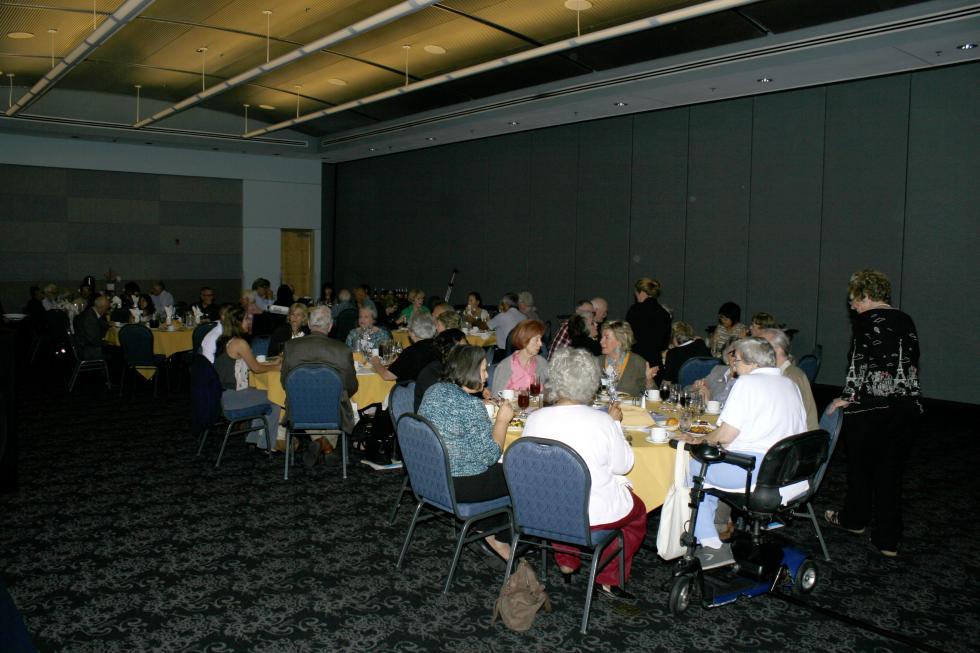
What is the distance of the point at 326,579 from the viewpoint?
4.32m

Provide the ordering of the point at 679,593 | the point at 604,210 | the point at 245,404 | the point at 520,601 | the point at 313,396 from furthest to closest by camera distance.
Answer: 1. the point at 604,210
2. the point at 245,404
3. the point at 313,396
4. the point at 679,593
5. the point at 520,601

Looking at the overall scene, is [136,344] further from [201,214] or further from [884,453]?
[201,214]

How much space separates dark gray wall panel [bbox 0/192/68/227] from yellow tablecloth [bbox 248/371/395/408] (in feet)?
41.1

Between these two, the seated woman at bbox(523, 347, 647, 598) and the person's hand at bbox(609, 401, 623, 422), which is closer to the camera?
the seated woman at bbox(523, 347, 647, 598)

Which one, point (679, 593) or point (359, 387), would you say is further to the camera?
point (359, 387)

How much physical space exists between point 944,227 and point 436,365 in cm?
735

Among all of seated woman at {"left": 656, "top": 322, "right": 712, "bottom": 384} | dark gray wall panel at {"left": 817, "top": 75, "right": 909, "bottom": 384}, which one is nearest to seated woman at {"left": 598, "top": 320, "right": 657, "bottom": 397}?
seated woman at {"left": 656, "top": 322, "right": 712, "bottom": 384}

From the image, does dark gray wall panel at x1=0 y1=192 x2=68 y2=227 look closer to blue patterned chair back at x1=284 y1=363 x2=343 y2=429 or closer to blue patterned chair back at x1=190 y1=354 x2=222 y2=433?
blue patterned chair back at x1=190 y1=354 x2=222 y2=433

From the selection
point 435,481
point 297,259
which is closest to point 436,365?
point 435,481

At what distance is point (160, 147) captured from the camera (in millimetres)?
17672

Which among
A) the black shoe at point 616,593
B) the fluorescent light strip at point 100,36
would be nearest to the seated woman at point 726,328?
the black shoe at point 616,593

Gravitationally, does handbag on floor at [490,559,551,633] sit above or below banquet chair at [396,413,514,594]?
below

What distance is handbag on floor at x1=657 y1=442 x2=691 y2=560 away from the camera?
168 inches

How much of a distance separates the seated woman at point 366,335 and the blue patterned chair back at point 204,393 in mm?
1660
